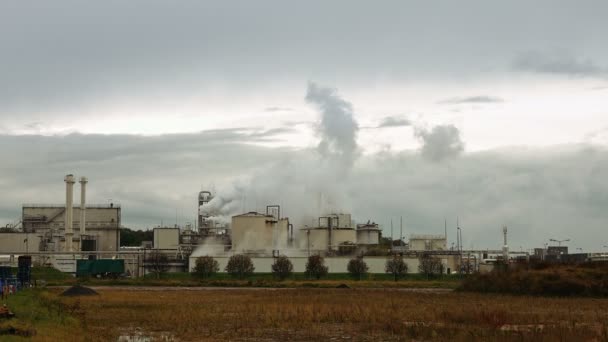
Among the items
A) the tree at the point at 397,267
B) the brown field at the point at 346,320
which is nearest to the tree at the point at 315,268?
the tree at the point at 397,267

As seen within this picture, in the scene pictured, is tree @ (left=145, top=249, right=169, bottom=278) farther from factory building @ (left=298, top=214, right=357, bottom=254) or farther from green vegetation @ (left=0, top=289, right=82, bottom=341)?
green vegetation @ (left=0, top=289, right=82, bottom=341)

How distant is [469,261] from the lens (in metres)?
140

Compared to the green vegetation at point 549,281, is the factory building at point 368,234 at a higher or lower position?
higher

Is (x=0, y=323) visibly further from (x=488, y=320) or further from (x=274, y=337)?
(x=488, y=320)

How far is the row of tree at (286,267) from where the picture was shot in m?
117

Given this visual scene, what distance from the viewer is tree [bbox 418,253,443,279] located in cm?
12270

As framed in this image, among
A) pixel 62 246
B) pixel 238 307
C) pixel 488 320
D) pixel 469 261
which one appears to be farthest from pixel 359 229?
pixel 488 320

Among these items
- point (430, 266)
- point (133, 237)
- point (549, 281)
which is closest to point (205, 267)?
point (430, 266)

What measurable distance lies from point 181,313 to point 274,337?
12896mm

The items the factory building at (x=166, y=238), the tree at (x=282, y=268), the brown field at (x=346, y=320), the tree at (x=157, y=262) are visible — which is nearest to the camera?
the brown field at (x=346, y=320)

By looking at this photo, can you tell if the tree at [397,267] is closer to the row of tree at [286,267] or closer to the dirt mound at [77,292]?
the row of tree at [286,267]

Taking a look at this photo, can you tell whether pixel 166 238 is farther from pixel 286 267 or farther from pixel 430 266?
pixel 430 266

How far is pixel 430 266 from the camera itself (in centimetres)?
12338

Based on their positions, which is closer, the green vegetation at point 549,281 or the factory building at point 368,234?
the green vegetation at point 549,281
